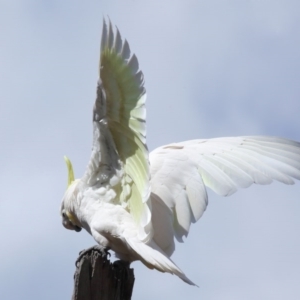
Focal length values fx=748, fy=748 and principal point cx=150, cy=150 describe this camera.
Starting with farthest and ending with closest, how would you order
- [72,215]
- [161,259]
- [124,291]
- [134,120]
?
[72,215]
[134,120]
[161,259]
[124,291]

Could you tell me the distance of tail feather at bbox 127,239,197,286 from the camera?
3668mm

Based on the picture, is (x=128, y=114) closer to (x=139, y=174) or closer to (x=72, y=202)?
(x=139, y=174)

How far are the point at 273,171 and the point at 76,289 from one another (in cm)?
169

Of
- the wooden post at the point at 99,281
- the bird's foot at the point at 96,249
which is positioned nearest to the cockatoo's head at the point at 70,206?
the bird's foot at the point at 96,249

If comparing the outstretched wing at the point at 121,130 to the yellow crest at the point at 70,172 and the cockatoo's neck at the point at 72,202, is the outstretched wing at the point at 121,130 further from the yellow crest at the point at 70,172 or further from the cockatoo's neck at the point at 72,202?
the yellow crest at the point at 70,172

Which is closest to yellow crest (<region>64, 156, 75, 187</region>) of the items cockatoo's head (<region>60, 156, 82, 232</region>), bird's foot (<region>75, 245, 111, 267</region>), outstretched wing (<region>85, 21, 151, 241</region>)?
cockatoo's head (<region>60, 156, 82, 232</region>)

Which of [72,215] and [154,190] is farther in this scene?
[72,215]

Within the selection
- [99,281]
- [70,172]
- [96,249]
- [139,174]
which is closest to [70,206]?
[70,172]

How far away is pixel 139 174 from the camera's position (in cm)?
421

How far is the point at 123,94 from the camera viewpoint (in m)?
4.08

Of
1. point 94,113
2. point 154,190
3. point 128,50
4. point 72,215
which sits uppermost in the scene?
point 128,50

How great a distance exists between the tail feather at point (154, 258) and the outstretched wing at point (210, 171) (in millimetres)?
275

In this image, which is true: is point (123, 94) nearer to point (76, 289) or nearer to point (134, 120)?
point (134, 120)

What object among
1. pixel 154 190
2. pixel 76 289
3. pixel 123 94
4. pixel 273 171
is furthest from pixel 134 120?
pixel 76 289
